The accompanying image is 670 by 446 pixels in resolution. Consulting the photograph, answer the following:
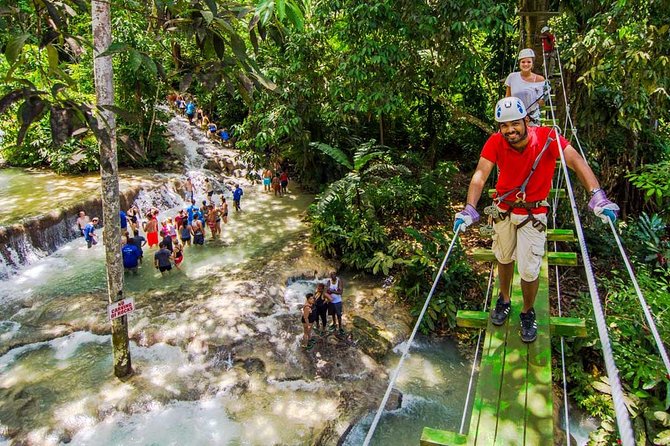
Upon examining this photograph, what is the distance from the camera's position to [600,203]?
2.80 m

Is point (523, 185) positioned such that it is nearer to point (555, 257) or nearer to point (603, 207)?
point (603, 207)

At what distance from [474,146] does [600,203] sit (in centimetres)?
1420

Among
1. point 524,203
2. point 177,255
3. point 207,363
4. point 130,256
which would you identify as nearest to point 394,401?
point 207,363

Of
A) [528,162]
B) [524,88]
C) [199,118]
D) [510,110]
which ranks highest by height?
[524,88]

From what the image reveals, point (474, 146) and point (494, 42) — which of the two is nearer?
point (494, 42)

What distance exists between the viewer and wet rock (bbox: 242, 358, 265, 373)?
23.7 ft

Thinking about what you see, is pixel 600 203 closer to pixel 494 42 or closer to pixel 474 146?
pixel 494 42

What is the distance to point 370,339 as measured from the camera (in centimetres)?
815

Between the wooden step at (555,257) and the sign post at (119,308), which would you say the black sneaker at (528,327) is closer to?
the wooden step at (555,257)

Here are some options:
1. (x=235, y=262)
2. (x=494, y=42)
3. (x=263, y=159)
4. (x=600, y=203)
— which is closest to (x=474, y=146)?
(x=494, y=42)

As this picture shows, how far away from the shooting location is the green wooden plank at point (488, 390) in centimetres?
267

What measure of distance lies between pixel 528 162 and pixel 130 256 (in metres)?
8.91

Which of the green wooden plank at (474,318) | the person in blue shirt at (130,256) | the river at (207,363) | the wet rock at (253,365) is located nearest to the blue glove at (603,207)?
the green wooden plank at (474,318)

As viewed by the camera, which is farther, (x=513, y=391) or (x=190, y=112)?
(x=190, y=112)
